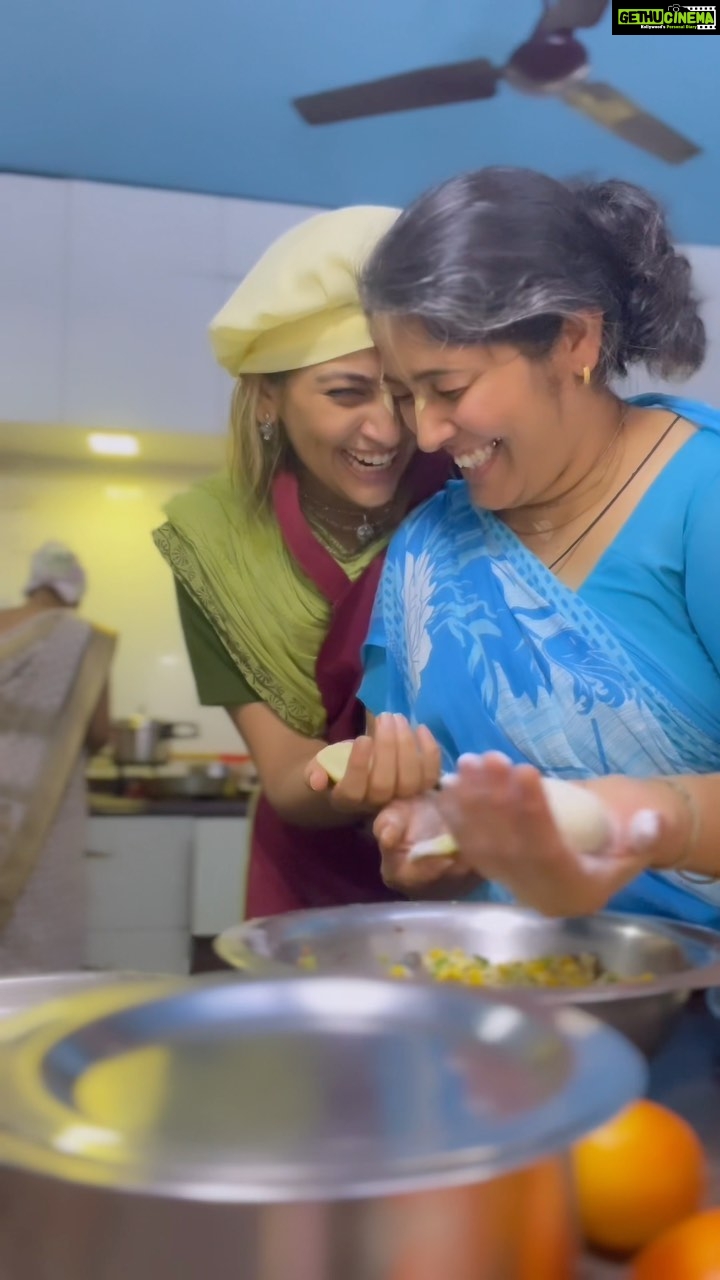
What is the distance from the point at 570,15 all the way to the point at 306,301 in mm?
775

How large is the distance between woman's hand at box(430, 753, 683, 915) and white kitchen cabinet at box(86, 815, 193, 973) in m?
1.19

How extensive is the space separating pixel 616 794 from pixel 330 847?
565 millimetres

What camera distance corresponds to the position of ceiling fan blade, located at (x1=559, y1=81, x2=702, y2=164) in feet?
4.83

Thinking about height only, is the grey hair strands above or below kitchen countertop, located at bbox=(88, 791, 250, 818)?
above

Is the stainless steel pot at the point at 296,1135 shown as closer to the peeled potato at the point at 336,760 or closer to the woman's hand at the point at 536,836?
the woman's hand at the point at 536,836

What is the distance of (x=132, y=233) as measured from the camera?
1.62 m

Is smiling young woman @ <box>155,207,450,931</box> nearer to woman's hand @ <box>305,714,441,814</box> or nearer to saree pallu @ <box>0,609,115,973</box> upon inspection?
woman's hand @ <box>305,714,441,814</box>

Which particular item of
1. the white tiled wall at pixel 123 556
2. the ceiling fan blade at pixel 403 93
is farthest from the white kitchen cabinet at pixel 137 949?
the ceiling fan blade at pixel 403 93

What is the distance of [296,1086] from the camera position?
29 centimetres

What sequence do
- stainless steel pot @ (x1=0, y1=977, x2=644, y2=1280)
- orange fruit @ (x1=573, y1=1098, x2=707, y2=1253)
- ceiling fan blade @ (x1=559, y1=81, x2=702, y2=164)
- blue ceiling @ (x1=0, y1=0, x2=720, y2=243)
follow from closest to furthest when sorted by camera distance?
stainless steel pot @ (x1=0, y1=977, x2=644, y2=1280)
orange fruit @ (x1=573, y1=1098, x2=707, y2=1253)
blue ceiling @ (x1=0, y1=0, x2=720, y2=243)
ceiling fan blade @ (x1=559, y1=81, x2=702, y2=164)

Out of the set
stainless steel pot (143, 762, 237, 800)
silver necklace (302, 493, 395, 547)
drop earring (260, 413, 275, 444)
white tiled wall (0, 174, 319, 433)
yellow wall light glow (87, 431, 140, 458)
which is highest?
white tiled wall (0, 174, 319, 433)

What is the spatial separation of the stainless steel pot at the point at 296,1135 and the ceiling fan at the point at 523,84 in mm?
1372

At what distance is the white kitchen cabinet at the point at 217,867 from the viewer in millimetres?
1639

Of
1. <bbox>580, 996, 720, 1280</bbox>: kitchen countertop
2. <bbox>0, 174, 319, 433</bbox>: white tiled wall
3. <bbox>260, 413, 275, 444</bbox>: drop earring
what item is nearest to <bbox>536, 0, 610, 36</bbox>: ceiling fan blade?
<bbox>0, 174, 319, 433</bbox>: white tiled wall
